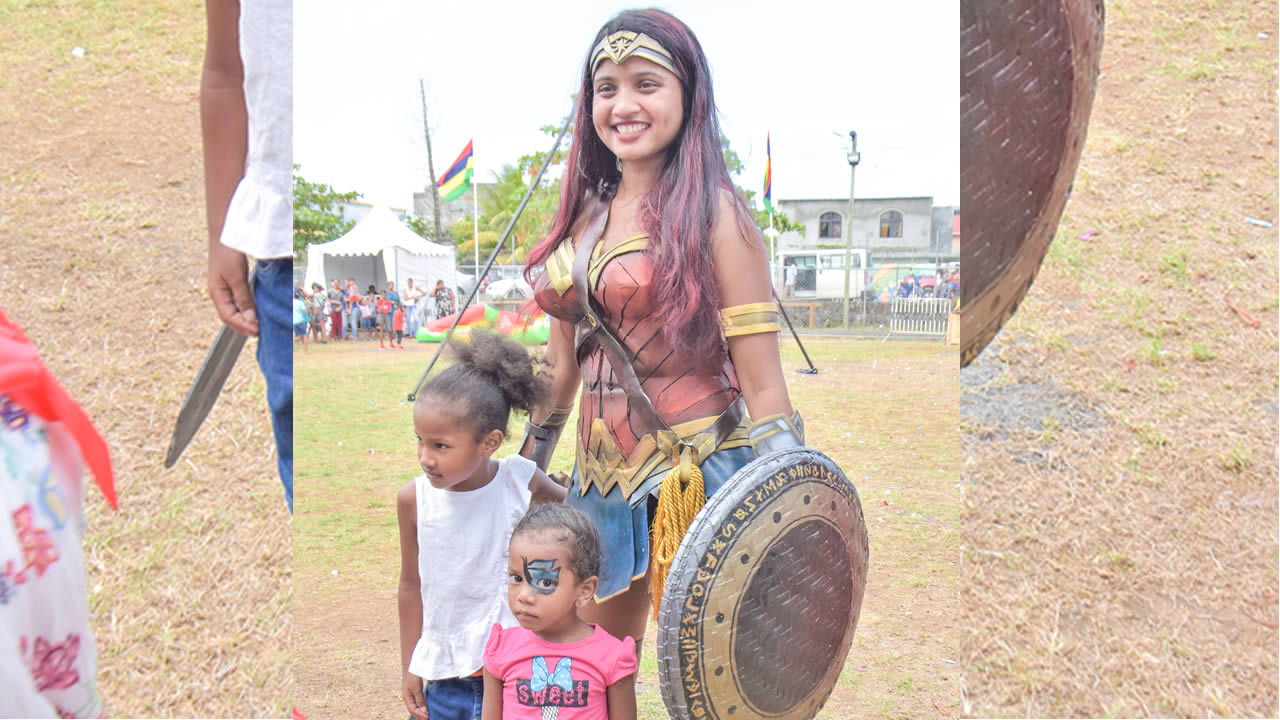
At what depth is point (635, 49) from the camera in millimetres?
1442

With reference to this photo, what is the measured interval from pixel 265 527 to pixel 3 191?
4.66m

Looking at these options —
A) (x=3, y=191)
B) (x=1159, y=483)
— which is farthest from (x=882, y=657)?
(x=3, y=191)

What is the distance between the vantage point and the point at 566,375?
181 cm

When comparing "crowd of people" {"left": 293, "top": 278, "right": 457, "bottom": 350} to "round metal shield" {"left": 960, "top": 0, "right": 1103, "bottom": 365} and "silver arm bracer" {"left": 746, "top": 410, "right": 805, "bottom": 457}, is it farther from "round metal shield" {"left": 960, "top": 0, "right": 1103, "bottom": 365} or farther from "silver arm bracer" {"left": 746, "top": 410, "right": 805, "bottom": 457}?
"round metal shield" {"left": 960, "top": 0, "right": 1103, "bottom": 365}

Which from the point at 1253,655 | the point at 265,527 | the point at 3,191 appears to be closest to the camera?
the point at 1253,655

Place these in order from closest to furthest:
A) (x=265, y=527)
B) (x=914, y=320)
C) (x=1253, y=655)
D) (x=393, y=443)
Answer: (x=914, y=320) → (x=1253, y=655) → (x=265, y=527) → (x=393, y=443)

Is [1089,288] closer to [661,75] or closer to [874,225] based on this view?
[874,225]

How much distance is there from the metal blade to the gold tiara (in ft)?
3.07

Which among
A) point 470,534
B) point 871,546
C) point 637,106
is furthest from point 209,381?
point 871,546

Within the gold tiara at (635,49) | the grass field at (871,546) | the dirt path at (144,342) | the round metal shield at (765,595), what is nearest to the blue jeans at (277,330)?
the grass field at (871,546)

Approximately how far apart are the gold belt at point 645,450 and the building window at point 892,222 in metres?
0.63

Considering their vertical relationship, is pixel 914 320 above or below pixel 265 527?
above

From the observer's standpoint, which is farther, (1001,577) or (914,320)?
(1001,577)

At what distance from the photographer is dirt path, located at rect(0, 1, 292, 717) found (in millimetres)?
3244
